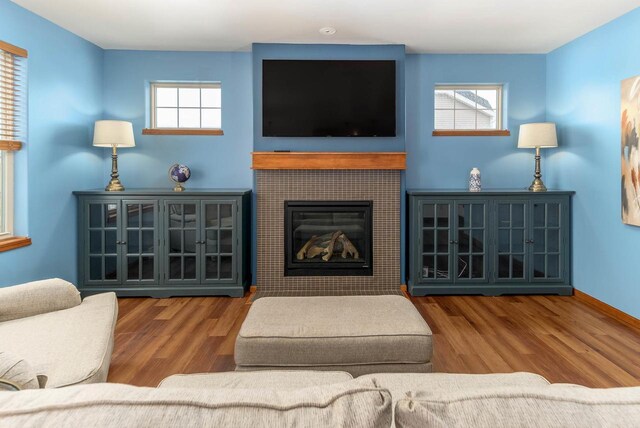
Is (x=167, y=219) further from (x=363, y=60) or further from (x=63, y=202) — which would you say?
(x=363, y=60)

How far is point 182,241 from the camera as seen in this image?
4312 millimetres

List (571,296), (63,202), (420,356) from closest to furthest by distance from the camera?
(420,356), (63,202), (571,296)

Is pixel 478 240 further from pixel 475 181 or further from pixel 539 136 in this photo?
pixel 539 136

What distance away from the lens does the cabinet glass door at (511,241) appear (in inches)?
174

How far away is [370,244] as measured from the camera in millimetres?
4535

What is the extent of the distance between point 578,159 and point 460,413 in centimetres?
422

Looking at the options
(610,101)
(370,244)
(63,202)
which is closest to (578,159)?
(610,101)

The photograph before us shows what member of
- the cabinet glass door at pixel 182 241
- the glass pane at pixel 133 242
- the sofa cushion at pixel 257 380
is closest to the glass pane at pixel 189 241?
the cabinet glass door at pixel 182 241

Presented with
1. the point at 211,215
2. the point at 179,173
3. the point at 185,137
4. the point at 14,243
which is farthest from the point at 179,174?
the point at 14,243

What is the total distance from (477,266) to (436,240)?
1.54ft

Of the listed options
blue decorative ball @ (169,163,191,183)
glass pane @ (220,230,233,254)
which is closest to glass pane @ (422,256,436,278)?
glass pane @ (220,230,233,254)

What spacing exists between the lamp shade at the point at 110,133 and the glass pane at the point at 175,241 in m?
0.94

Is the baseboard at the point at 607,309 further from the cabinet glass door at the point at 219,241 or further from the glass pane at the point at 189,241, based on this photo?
the glass pane at the point at 189,241

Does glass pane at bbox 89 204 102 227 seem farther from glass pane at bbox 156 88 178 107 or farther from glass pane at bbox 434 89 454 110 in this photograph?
glass pane at bbox 434 89 454 110
